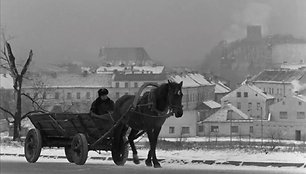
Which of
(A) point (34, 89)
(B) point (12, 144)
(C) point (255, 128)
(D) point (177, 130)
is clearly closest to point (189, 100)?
(D) point (177, 130)

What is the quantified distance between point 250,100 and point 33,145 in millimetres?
2164

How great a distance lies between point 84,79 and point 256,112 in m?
1.80

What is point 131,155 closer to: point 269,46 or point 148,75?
point 148,75

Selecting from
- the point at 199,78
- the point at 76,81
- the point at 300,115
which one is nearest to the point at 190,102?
the point at 199,78

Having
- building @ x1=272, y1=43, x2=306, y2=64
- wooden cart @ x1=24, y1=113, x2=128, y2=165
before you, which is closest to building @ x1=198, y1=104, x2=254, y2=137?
building @ x1=272, y1=43, x2=306, y2=64

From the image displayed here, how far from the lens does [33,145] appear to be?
666cm

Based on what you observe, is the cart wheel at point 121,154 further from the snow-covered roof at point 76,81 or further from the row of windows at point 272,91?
the row of windows at point 272,91

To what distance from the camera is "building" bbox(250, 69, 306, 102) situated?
7106 mm

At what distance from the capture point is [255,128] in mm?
7316

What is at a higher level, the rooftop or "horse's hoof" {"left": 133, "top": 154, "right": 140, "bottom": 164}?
the rooftop

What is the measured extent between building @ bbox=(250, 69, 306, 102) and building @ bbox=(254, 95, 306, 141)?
3.8 inches

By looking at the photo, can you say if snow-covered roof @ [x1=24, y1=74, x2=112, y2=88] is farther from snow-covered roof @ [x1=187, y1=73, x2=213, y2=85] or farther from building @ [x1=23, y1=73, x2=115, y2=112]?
snow-covered roof @ [x1=187, y1=73, x2=213, y2=85]

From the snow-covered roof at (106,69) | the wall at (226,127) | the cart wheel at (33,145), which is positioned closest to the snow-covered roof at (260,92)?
the wall at (226,127)

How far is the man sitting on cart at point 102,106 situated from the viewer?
20.3ft
